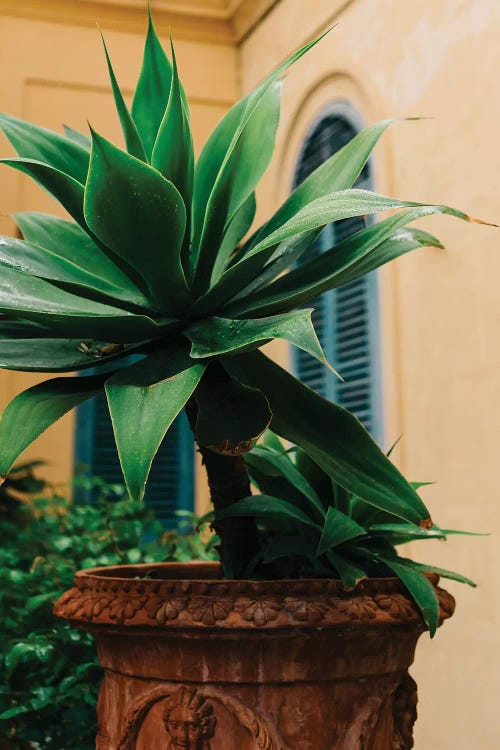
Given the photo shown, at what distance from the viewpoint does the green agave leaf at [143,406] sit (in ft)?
3.25

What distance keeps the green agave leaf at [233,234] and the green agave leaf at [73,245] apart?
14 cm

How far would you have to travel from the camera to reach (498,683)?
2346 mm

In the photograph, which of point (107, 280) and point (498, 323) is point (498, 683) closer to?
point (498, 323)

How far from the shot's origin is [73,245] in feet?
4.62

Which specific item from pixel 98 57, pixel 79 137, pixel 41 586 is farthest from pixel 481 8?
pixel 98 57

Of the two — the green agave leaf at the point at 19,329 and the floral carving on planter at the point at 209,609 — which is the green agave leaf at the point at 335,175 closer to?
the green agave leaf at the point at 19,329

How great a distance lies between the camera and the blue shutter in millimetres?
4281

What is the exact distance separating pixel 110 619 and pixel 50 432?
10.1 ft

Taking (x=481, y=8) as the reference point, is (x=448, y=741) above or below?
below

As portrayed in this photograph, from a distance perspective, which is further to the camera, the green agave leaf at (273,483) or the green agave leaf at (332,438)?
the green agave leaf at (273,483)

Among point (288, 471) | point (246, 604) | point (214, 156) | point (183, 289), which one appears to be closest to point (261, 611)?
point (246, 604)

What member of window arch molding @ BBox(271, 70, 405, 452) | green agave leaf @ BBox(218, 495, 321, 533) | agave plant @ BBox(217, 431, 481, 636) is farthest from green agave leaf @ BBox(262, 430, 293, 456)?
window arch molding @ BBox(271, 70, 405, 452)

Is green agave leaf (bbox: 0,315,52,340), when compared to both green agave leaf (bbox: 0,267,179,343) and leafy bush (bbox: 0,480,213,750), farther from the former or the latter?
leafy bush (bbox: 0,480,213,750)

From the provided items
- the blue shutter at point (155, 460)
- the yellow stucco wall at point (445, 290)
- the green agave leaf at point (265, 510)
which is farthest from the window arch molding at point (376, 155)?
the green agave leaf at point (265, 510)
